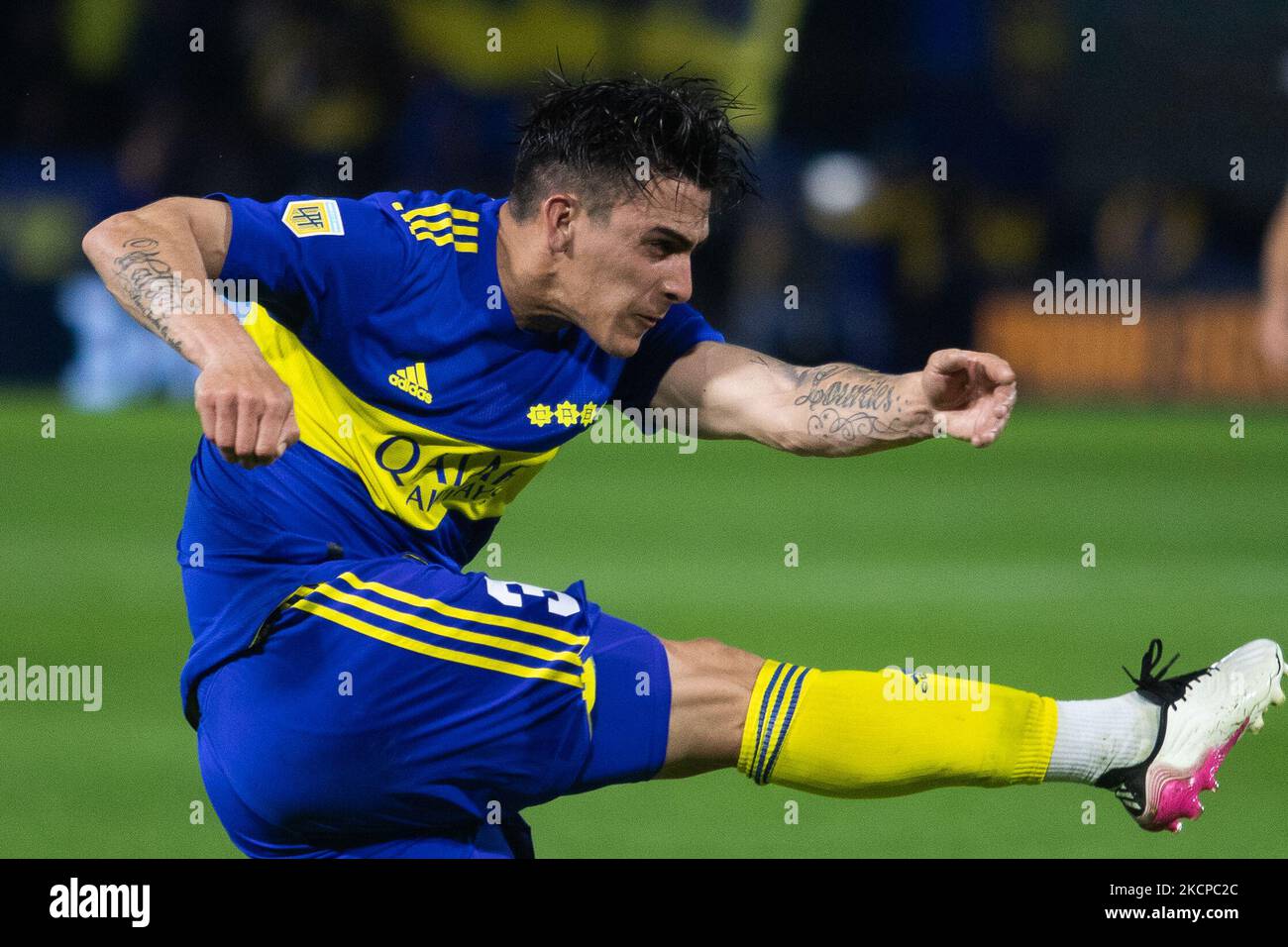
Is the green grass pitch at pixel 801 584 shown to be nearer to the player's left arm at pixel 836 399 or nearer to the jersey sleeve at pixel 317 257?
the player's left arm at pixel 836 399

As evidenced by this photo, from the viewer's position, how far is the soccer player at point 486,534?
378 centimetres

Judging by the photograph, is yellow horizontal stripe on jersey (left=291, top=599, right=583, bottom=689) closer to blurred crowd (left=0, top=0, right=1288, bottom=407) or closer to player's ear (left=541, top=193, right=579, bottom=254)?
player's ear (left=541, top=193, right=579, bottom=254)

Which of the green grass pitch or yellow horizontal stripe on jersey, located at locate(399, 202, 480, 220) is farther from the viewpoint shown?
the green grass pitch

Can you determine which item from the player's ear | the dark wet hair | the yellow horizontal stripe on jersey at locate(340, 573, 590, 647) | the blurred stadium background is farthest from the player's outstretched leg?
the blurred stadium background

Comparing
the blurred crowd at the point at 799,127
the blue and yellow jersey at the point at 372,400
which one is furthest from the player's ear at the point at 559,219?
the blurred crowd at the point at 799,127

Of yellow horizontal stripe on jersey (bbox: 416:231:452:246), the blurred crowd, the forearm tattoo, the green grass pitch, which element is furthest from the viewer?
the blurred crowd

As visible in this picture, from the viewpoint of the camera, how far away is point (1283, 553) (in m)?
9.75

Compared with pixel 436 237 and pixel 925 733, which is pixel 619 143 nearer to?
pixel 436 237

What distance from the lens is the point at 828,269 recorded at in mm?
16016

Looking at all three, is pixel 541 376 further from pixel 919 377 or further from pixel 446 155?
pixel 446 155

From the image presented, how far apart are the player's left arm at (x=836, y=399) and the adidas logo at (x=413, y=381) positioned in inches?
23.4

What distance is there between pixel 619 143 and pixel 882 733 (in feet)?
4.48

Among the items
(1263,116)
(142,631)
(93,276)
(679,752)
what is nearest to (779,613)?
(142,631)

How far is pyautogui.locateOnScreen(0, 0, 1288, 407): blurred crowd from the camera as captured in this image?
51.0 ft
